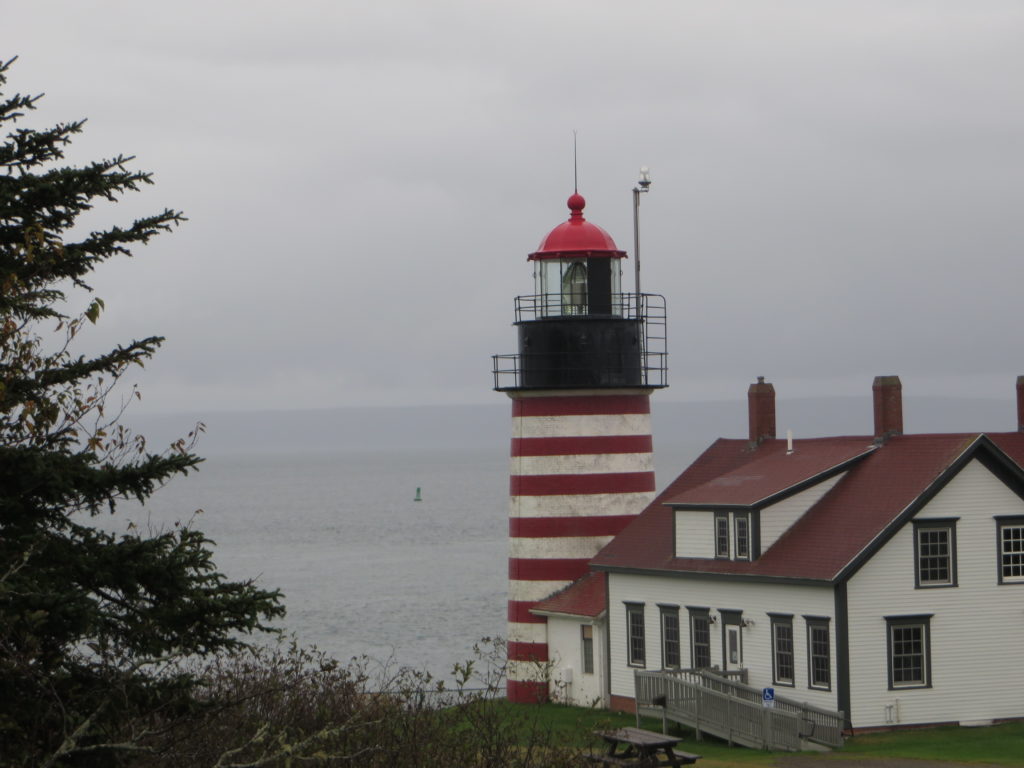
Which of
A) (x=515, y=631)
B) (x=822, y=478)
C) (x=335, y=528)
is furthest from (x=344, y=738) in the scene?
(x=335, y=528)

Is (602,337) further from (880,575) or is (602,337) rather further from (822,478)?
(880,575)

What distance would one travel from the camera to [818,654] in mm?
28531

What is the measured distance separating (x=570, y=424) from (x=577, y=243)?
12.5 feet

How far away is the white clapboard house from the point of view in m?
28.5

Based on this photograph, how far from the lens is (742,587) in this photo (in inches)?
1191

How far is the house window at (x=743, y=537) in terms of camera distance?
3036 cm

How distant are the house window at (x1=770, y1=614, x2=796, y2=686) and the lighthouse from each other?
574 cm

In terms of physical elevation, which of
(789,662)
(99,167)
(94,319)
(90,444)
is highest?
(99,167)

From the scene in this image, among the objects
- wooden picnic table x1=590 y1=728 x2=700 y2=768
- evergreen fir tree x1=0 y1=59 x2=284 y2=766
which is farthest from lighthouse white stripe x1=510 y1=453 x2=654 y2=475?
evergreen fir tree x1=0 y1=59 x2=284 y2=766

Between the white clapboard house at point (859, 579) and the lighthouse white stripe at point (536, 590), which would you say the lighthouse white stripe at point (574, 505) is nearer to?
the lighthouse white stripe at point (536, 590)

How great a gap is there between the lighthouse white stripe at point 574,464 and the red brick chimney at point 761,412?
2.99 m

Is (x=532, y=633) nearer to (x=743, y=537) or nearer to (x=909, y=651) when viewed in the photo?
(x=743, y=537)

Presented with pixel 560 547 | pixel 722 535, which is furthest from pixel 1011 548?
pixel 560 547

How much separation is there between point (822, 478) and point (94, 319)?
846 inches
